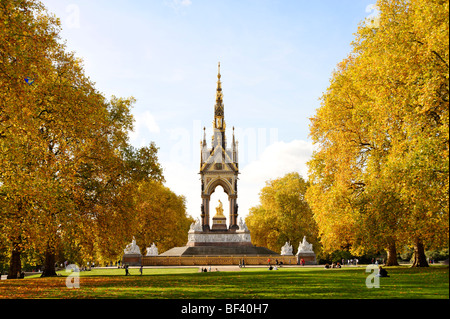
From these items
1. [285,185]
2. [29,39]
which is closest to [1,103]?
[29,39]

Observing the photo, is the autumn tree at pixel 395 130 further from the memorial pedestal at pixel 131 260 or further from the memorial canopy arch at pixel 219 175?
the memorial canopy arch at pixel 219 175

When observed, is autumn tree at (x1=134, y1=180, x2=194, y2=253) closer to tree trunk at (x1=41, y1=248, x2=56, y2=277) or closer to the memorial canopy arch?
the memorial canopy arch

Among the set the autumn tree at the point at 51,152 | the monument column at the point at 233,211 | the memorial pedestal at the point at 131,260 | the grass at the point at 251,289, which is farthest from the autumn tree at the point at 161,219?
the grass at the point at 251,289

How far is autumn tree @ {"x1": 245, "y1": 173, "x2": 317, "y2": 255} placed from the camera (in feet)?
210

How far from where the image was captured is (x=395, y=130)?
19.5 m

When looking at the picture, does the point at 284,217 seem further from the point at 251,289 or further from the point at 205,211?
the point at 251,289

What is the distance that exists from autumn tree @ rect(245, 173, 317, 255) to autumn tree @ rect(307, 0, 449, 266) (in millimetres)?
36253

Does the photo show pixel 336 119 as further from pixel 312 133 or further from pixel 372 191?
pixel 372 191

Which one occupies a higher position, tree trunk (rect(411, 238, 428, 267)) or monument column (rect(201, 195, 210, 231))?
monument column (rect(201, 195, 210, 231))

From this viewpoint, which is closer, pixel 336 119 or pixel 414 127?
pixel 414 127

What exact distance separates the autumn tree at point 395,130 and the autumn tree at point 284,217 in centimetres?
3625

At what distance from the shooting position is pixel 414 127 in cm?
1678

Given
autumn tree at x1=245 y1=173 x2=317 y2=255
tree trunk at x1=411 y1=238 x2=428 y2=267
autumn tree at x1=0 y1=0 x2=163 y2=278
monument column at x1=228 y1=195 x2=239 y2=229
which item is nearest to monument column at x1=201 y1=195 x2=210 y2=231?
monument column at x1=228 y1=195 x2=239 y2=229
